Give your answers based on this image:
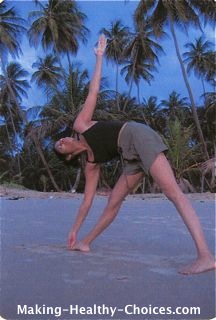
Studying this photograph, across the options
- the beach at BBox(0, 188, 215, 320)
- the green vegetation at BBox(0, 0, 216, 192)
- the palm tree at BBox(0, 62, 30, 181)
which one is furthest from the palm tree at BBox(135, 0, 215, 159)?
the beach at BBox(0, 188, 215, 320)

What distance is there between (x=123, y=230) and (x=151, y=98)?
31.6 meters

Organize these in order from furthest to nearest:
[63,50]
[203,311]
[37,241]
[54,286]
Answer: [63,50] → [37,241] → [54,286] → [203,311]

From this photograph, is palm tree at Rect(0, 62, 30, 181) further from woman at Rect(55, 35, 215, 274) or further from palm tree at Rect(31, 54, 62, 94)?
woman at Rect(55, 35, 215, 274)

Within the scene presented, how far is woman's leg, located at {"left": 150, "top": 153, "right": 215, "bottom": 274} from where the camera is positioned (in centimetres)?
286

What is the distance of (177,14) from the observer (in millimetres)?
25891

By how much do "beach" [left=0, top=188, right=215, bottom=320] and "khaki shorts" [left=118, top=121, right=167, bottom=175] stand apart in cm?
62

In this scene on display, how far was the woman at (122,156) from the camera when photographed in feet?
9.68

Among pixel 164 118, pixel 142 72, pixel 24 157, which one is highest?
pixel 142 72

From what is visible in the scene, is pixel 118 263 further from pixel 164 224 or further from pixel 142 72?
pixel 142 72

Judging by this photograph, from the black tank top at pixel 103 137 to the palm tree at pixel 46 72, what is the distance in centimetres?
2910

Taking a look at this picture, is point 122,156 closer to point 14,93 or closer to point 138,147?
point 138,147

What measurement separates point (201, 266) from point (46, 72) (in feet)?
100

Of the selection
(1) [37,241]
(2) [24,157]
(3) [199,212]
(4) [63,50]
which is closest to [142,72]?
(4) [63,50]

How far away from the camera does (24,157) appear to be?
109ft
